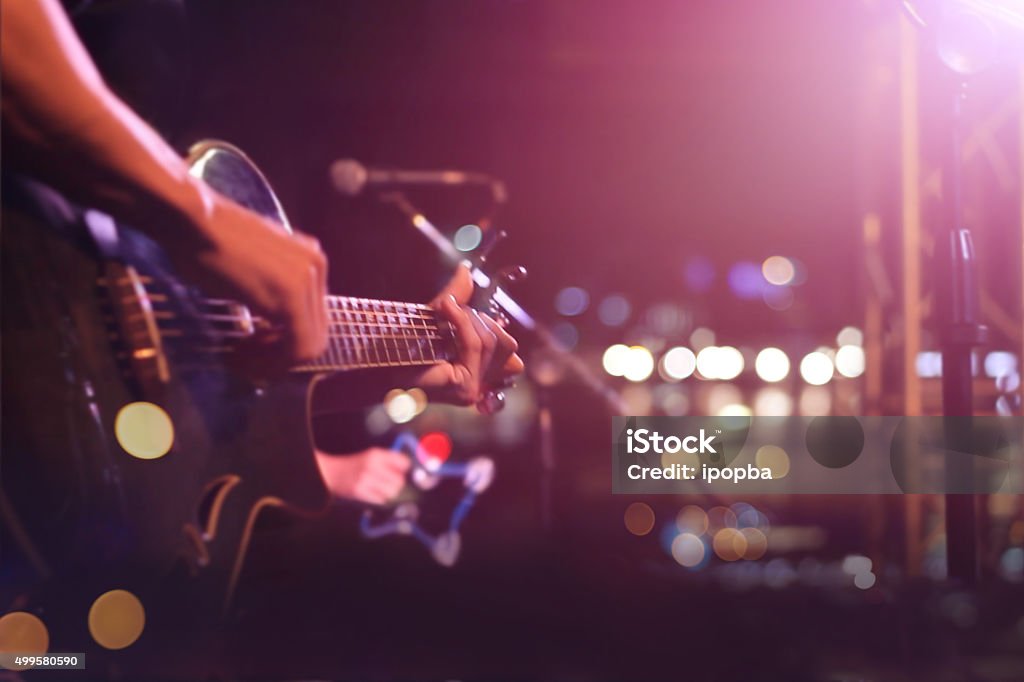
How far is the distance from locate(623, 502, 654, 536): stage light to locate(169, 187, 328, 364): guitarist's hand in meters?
0.96

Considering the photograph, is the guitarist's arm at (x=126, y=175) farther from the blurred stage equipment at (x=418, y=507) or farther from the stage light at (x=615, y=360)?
the stage light at (x=615, y=360)

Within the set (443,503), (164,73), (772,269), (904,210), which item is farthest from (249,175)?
(904,210)

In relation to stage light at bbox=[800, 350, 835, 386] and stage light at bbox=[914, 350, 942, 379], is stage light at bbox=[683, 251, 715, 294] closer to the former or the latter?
stage light at bbox=[800, 350, 835, 386]

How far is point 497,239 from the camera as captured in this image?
160 centimetres

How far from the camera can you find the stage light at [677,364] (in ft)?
7.56

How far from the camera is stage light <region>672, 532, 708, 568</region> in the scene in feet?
6.92

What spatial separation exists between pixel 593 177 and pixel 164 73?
1.00 meters

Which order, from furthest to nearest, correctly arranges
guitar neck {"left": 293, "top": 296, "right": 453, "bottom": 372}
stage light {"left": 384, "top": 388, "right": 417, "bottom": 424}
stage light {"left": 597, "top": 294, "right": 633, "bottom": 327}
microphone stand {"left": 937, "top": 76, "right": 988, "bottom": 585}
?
1. stage light {"left": 597, "top": 294, "right": 633, "bottom": 327}
2. stage light {"left": 384, "top": 388, "right": 417, "bottom": 424}
3. microphone stand {"left": 937, "top": 76, "right": 988, "bottom": 585}
4. guitar neck {"left": 293, "top": 296, "right": 453, "bottom": 372}

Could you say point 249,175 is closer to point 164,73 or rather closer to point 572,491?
point 164,73

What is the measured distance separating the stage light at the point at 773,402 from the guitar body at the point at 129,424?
147 cm

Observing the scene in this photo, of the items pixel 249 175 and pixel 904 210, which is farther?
pixel 904 210

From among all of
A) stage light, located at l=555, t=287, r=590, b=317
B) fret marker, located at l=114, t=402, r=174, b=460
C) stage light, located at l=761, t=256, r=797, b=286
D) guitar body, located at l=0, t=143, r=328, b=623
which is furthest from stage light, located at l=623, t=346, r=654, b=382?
fret marker, located at l=114, t=402, r=174, b=460

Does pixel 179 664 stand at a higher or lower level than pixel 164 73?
lower

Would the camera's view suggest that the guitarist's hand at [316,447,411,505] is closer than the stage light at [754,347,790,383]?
Yes
